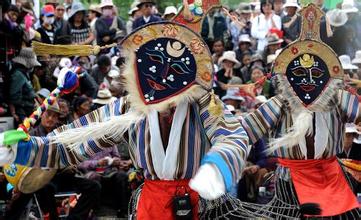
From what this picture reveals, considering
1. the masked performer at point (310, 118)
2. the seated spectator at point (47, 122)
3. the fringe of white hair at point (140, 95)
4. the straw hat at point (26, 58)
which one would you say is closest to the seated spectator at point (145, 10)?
the straw hat at point (26, 58)

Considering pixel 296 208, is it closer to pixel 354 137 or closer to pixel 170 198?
pixel 170 198

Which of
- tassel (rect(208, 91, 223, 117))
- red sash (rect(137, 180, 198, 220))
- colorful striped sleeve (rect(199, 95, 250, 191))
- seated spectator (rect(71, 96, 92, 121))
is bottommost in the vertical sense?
red sash (rect(137, 180, 198, 220))

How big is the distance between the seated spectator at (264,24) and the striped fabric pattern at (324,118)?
547cm

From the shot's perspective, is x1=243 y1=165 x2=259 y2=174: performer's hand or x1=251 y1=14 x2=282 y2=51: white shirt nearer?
x1=243 y1=165 x2=259 y2=174: performer's hand

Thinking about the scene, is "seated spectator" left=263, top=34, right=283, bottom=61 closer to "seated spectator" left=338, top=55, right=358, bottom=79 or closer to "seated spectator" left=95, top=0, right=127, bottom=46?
"seated spectator" left=338, top=55, right=358, bottom=79

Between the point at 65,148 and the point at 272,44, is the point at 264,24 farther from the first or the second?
the point at 65,148

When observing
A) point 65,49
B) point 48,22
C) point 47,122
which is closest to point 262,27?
point 48,22

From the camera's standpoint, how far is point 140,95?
4328 millimetres

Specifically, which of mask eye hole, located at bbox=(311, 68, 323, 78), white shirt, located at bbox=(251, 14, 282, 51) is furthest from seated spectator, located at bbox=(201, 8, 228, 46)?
mask eye hole, located at bbox=(311, 68, 323, 78)

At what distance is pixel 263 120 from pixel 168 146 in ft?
4.82

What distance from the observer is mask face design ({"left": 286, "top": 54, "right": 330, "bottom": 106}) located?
18.4 feet

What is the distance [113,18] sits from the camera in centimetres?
1089

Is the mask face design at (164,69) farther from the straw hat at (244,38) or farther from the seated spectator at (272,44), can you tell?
the straw hat at (244,38)

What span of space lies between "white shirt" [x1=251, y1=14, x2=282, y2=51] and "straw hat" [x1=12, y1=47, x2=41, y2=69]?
144 inches
